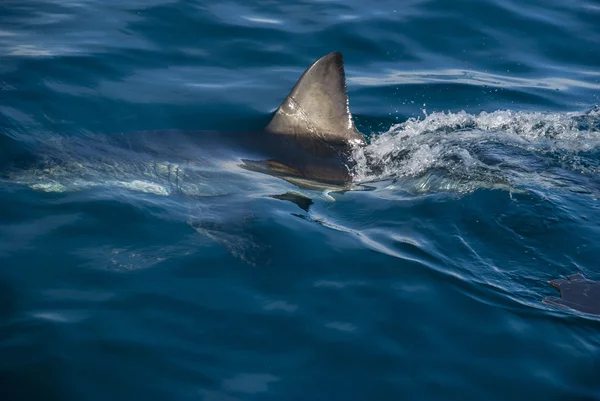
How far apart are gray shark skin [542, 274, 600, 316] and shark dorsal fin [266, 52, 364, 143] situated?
275 centimetres

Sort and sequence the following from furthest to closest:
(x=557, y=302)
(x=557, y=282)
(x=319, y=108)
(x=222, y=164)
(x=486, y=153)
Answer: (x=319, y=108) → (x=486, y=153) → (x=222, y=164) → (x=557, y=282) → (x=557, y=302)

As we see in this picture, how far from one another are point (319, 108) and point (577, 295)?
316 centimetres

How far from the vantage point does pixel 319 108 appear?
691cm

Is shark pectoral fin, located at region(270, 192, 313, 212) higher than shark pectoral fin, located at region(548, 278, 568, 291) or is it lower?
higher

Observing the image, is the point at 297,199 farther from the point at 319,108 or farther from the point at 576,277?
the point at 576,277

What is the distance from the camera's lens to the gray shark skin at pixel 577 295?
4551mm

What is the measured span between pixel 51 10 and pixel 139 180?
540 centimetres

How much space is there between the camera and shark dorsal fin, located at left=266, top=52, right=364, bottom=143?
679cm

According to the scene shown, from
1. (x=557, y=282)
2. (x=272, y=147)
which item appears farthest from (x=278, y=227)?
(x=557, y=282)

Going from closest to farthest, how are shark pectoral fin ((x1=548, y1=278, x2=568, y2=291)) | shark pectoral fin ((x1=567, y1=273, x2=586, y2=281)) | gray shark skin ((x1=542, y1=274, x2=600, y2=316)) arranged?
1. gray shark skin ((x1=542, y1=274, x2=600, y2=316))
2. shark pectoral fin ((x1=548, y1=278, x2=568, y2=291))
3. shark pectoral fin ((x1=567, y1=273, x2=586, y2=281))

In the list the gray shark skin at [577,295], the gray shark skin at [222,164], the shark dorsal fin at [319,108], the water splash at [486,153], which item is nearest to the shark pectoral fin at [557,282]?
the gray shark skin at [577,295]

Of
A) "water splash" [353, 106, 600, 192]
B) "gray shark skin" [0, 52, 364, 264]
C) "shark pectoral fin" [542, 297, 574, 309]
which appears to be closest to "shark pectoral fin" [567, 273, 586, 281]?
"shark pectoral fin" [542, 297, 574, 309]

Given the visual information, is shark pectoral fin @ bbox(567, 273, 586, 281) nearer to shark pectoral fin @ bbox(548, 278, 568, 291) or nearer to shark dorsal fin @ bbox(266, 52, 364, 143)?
shark pectoral fin @ bbox(548, 278, 568, 291)

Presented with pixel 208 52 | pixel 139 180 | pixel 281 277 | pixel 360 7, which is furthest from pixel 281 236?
pixel 360 7
